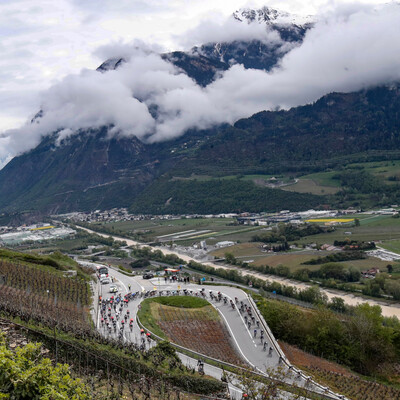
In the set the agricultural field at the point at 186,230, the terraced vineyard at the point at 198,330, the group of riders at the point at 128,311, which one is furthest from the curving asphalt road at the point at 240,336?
the agricultural field at the point at 186,230

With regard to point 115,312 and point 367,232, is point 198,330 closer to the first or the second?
point 115,312

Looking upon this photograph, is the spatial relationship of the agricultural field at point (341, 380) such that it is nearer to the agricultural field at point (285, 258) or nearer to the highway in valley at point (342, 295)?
the highway in valley at point (342, 295)

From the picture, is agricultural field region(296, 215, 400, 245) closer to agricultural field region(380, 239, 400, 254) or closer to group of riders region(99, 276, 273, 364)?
agricultural field region(380, 239, 400, 254)

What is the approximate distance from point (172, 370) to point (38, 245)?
12067cm

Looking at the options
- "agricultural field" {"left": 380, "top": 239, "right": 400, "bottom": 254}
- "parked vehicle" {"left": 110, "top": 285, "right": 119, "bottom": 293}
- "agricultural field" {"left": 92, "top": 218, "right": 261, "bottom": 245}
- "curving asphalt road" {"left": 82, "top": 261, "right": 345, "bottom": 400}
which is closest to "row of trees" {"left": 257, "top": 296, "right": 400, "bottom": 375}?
"curving asphalt road" {"left": 82, "top": 261, "right": 345, "bottom": 400}

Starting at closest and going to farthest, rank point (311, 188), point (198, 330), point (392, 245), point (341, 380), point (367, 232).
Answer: point (341, 380), point (198, 330), point (392, 245), point (367, 232), point (311, 188)

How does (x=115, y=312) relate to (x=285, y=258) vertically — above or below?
above

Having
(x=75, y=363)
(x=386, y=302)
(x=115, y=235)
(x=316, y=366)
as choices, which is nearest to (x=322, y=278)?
(x=386, y=302)

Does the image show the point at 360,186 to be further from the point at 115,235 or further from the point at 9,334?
the point at 9,334

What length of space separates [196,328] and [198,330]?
0.51 m

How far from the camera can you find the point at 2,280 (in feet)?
158

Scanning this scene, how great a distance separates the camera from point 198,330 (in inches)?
1693

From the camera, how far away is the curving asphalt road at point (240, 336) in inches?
1214

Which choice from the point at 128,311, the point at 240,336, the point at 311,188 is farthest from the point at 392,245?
the point at 311,188
